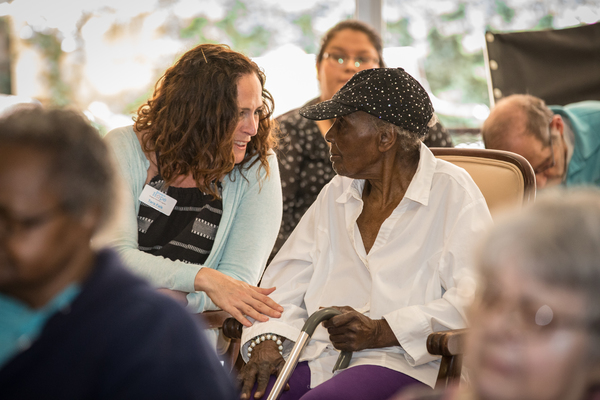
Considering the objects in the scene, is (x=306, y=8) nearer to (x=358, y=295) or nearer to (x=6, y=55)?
(x=6, y=55)

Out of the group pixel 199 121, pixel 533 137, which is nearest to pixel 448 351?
pixel 199 121

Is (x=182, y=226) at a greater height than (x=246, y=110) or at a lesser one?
lesser

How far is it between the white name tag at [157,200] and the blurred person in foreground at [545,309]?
1569mm

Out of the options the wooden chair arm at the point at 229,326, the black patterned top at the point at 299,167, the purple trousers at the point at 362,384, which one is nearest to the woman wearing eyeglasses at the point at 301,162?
the black patterned top at the point at 299,167

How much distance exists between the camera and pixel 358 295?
188 cm

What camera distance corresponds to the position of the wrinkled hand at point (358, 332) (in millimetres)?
1629

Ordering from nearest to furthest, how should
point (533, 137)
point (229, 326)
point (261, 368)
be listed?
point (261, 368) → point (229, 326) → point (533, 137)

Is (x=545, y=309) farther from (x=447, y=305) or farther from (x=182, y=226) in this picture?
(x=182, y=226)

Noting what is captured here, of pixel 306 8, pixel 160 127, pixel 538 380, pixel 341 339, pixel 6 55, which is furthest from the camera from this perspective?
pixel 306 8

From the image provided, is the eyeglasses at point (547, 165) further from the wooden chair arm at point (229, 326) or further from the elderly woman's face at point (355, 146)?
the wooden chair arm at point (229, 326)

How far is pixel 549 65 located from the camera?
3.90 m

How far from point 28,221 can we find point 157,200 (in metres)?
1.35

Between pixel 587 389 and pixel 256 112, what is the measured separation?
1.72 meters

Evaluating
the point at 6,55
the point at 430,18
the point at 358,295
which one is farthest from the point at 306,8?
the point at 358,295
